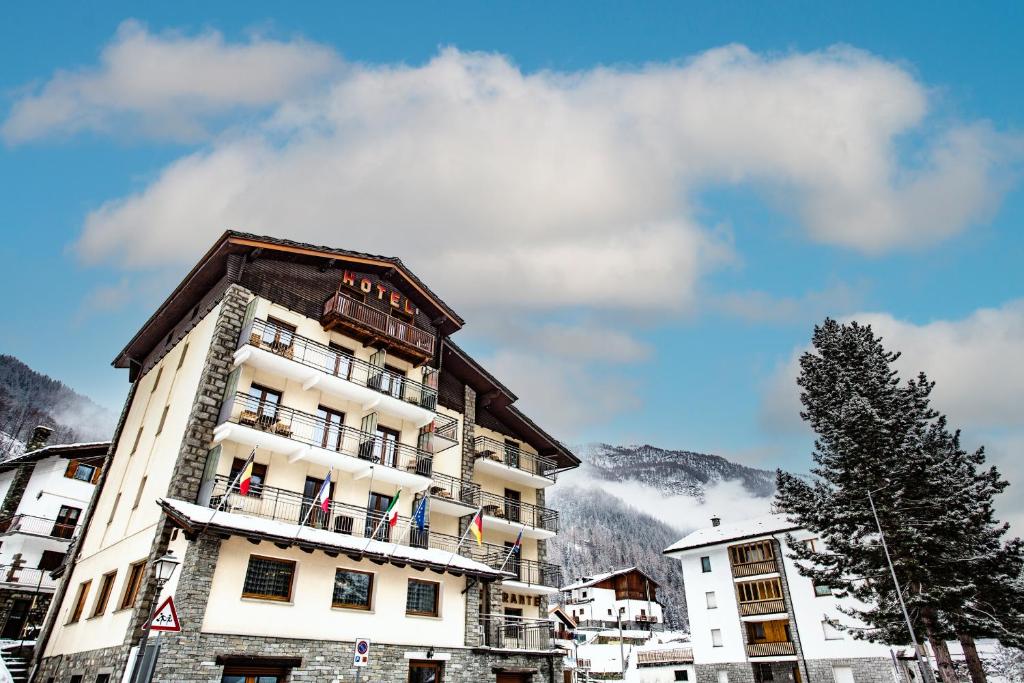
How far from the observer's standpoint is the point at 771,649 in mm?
41781

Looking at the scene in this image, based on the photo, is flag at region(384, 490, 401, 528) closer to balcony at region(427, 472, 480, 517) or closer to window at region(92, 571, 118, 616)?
balcony at region(427, 472, 480, 517)

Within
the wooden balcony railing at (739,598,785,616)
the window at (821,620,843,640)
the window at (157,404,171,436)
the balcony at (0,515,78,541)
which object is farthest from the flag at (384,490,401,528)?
the wooden balcony railing at (739,598,785,616)

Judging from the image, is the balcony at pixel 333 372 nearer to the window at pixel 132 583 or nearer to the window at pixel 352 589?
the window at pixel 352 589

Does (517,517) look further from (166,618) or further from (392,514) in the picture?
(166,618)

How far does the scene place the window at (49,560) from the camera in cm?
3400

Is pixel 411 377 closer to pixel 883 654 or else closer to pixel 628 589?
pixel 883 654

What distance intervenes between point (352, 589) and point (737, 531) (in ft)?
115

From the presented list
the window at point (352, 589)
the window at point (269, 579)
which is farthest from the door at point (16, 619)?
the window at point (352, 589)

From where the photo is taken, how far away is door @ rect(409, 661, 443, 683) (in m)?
22.1

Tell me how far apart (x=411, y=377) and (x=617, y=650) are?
165ft

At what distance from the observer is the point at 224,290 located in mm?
24297

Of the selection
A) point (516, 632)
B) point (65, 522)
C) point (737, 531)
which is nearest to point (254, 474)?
point (516, 632)

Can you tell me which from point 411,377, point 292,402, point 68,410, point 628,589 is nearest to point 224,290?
point 292,402

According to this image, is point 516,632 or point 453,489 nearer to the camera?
point 453,489
